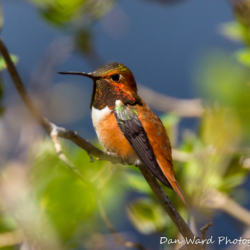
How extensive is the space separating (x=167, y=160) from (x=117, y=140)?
0.90 ft

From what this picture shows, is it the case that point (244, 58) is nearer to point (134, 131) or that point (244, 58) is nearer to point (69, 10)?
point (134, 131)

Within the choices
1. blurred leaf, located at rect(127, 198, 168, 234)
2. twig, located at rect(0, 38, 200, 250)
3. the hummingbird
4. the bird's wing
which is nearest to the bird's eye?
the hummingbird

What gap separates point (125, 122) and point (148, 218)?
23.9 inches

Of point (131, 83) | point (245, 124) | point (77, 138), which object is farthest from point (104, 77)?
point (245, 124)

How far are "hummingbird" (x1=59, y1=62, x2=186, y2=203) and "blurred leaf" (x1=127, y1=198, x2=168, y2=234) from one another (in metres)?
0.35

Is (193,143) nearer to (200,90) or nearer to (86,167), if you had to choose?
(86,167)

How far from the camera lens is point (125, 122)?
169cm

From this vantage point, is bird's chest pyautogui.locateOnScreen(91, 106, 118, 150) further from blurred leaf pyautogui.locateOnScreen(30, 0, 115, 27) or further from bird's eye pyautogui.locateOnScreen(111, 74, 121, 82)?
blurred leaf pyautogui.locateOnScreen(30, 0, 115, 27)

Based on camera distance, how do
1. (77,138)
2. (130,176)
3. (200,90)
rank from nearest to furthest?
(200,90)
(77,138)
(130,176)

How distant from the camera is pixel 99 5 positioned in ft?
7.09

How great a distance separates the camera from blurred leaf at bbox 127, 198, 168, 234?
1901 millimetres

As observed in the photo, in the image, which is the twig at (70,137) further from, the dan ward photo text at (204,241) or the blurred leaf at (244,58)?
the blurred leaf at (244,58)

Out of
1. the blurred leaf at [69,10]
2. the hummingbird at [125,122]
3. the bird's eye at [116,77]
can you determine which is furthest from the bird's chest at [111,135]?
the blurred leaf at [69,10]

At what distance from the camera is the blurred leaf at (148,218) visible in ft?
6.24
